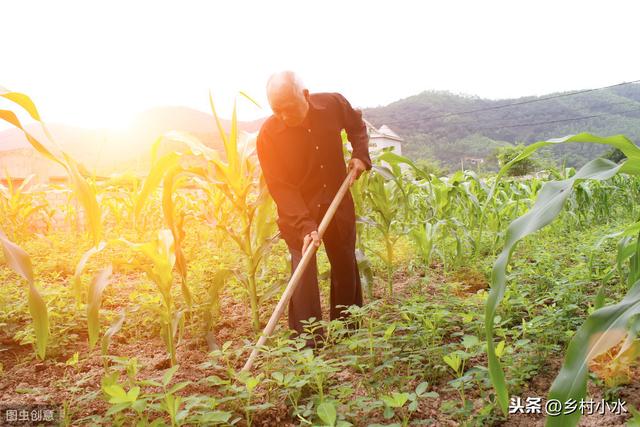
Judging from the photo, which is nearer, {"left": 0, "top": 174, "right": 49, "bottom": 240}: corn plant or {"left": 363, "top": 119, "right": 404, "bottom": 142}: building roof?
{"left": 363, "top": 119, "right": 404, "bottom": 142}: building roof

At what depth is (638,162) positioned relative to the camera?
1.32 m

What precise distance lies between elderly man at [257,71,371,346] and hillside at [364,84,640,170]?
4806cm

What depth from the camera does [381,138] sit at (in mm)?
40250

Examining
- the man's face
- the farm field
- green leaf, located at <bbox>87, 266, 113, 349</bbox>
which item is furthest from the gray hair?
Answer: green leaf, located at <bbox>87, 266, 113, 349</bbox>

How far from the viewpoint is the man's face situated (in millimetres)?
2227

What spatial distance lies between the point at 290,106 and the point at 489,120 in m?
60.2

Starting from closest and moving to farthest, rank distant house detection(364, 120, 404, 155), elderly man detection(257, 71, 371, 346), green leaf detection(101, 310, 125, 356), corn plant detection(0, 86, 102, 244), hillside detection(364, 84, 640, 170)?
corn plant detection(0, 86, 102, 244), green leaf detection(101, 310, 125, 356), elderly man detection(257, 71, 371, 346), distant house detection(364, 120, 404, 155), hillside detection(364, 84, 640, 170)

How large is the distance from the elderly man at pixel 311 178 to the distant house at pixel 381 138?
0.38 meters

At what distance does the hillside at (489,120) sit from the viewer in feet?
167

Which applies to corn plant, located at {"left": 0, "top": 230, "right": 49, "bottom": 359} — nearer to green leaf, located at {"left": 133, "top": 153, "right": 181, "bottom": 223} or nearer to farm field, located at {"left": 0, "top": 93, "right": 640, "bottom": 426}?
farm field, located at {"left": 0, "top": 93, "right": 640, "bottom": 426}

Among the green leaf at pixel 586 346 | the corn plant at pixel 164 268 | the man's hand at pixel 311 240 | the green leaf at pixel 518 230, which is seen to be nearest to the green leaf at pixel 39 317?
the corn plant at pixel 164 268

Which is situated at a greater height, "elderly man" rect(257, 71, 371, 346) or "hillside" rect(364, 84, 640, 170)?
"hillside" rect(364, 84, 640, 170)

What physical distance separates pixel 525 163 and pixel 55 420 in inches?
1729

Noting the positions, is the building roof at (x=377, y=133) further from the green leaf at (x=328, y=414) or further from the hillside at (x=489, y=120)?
the hillside at (x=489, y=120)
